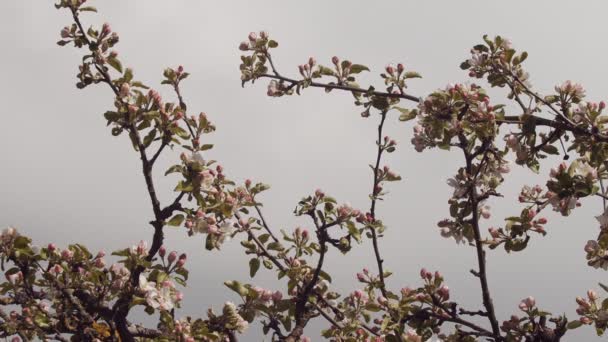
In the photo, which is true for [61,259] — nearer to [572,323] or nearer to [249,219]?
[249,219]

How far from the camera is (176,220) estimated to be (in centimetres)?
379

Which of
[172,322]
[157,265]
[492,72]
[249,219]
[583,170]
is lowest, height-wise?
[172,322]

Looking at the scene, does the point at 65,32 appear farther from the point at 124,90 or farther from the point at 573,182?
the point at 573,182

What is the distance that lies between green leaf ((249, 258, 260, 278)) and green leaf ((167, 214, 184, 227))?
94 centimetres

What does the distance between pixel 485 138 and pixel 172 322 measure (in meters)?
2.53

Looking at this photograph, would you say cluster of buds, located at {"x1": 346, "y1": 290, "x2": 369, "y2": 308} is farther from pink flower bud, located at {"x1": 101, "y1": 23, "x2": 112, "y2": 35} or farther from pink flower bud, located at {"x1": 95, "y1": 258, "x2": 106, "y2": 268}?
pink flower bud, located at {"x1": 101, "y1": 23, "x2": 112, "y2": 35}

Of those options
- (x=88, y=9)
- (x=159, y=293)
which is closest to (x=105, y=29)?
(x=88, y=9)

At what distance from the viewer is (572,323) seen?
13.5 feet

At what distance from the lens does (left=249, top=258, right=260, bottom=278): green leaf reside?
14.9 ft

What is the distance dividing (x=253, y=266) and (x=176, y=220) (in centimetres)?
99

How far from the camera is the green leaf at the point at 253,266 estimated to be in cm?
454

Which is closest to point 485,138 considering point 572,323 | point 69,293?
point 572,323

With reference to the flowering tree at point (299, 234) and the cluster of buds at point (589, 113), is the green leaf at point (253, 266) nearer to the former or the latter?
the flowering tree at point (299, 234)

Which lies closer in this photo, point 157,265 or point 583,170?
point 583,170
